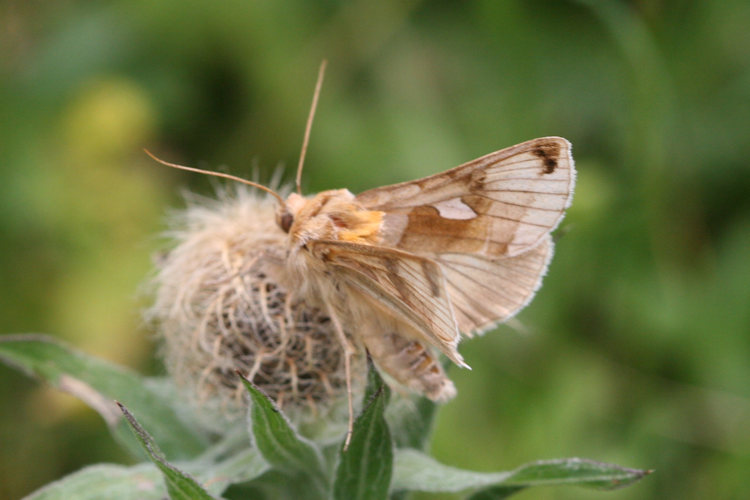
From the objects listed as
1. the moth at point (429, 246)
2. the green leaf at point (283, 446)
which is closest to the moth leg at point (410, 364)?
the moth at point (429, 246)

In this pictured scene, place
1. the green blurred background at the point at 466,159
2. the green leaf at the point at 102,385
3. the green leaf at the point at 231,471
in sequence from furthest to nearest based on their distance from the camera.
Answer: the green blurred background at the point at 466,159
the green leaf at the point at 102,385
the green leaf at the point at 231,471

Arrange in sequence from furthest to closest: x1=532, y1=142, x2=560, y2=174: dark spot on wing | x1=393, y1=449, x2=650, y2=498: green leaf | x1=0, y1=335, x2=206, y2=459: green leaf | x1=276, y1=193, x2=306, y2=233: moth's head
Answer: x1=0, y1=335, x2=206, y2=459: green leaf < x1=276, y1=193, x2=306, y2=233: moth's head < x1=532, y1=142, x2=560, y2=174: dark spot on wing < x1=393, y1=449, x2=650, y2=498: green leaf

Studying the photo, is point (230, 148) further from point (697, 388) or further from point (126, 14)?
point (697, 388)

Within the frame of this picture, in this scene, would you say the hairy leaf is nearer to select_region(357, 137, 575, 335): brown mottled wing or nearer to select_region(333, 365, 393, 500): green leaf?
select_region(333, 365, 393, 500): green leaf

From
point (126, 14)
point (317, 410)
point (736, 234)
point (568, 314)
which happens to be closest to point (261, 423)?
point (317, 410)

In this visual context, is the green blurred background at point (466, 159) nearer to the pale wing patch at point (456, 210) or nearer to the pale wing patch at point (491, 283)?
the pale wing patch at point (491, 283)

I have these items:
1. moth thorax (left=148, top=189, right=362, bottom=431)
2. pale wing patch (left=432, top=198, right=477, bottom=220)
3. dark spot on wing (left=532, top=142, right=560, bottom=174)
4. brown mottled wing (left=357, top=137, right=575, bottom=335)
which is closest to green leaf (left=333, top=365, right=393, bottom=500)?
moth thorax (left=148, top=189, right=362, bottom=431)
